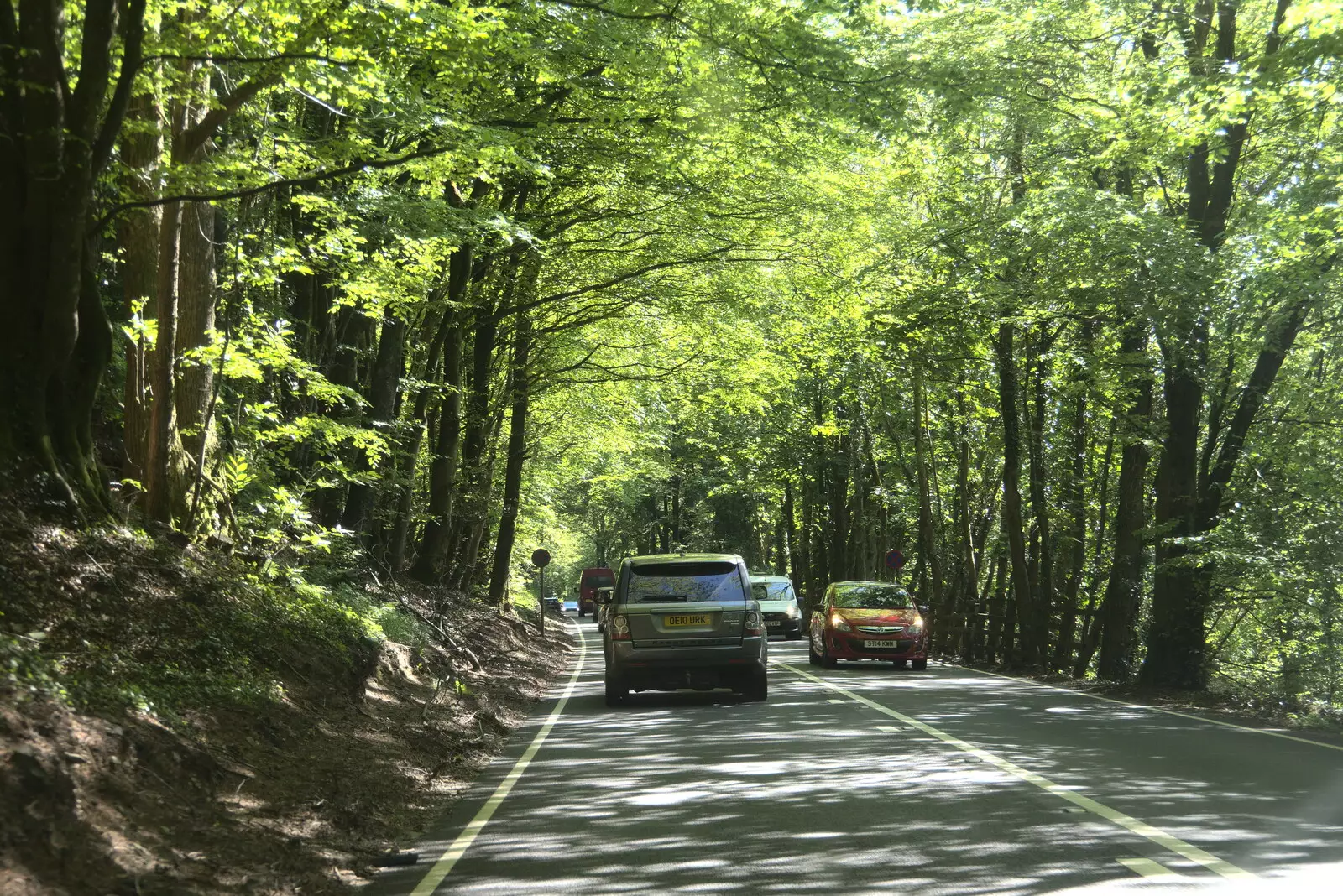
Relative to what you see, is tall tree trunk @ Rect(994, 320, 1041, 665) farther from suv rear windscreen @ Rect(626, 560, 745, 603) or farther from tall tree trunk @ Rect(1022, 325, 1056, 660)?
suv rear windscreen @ Rect(626, 560, 745, 603)

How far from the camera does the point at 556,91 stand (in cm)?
1622

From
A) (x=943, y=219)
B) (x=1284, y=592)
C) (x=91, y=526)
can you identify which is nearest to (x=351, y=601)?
(x=91, y=526)

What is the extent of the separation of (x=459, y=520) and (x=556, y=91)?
1478cm

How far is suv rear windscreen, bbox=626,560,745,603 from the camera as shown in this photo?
16016 millimetres

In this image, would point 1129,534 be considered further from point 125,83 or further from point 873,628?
point 125,83

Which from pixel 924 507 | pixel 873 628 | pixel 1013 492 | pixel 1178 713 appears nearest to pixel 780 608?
pixel 924 507

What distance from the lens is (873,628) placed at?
23906mm

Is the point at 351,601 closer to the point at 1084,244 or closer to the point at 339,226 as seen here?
the point at 339,226

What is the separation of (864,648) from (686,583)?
867 cm

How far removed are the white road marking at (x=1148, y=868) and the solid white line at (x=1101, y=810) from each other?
231mm

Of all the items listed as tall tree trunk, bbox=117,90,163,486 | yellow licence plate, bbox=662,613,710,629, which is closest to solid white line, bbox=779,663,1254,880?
yellow licence plate, bbox=662,613,710,629

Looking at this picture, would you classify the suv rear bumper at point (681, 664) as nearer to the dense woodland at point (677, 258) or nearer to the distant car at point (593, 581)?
the dense woodland at point (677, 258)

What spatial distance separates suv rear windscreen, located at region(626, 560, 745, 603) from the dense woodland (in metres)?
3.87

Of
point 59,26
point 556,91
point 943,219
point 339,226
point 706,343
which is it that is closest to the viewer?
point 59,26
